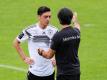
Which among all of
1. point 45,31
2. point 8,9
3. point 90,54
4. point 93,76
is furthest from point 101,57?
point 8,9

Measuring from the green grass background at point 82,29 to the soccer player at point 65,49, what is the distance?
5.10 meters

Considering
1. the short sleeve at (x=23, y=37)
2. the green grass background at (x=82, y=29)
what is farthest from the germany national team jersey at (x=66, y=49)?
the green grass background at (x=82, y=29)

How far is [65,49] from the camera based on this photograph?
1000 centimetres

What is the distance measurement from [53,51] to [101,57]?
7.52 meters

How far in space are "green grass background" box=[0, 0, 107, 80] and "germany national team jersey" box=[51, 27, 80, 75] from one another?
5.12 meters

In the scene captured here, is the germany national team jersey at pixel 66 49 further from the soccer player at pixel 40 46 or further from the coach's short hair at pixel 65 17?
the soccer player at pixel 40 46

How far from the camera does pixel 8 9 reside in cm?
2606

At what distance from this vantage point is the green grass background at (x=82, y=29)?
16062 mm

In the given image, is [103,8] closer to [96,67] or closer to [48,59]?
[96,67]

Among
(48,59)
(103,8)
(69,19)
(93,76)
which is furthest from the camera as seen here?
(103,8)

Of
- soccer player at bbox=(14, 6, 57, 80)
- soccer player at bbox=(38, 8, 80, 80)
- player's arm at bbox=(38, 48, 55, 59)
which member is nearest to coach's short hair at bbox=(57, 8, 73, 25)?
soccer player at bbox=(38, 8, 80, 80)

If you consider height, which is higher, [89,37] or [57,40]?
→ [57,40]

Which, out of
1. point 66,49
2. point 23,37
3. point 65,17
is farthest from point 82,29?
point 65,17

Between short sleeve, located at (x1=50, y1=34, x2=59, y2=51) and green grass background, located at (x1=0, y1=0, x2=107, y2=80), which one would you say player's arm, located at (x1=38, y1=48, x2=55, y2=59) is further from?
green grass background, located at (x1=0, y1=0, x2=107, y2=80)
